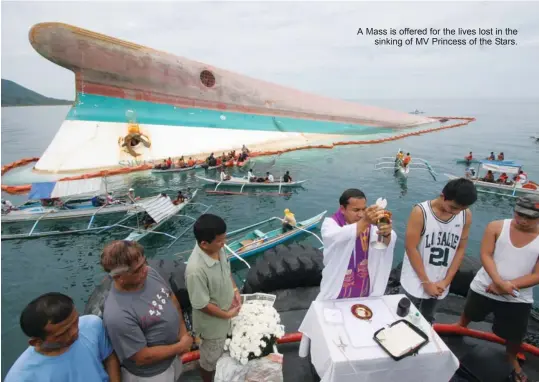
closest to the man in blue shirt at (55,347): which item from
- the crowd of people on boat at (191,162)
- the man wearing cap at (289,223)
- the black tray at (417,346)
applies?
the black tray at (417,346)

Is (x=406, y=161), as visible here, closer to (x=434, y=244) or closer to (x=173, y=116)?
(x=173, y=116)

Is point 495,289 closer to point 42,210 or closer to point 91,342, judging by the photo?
point 91,342

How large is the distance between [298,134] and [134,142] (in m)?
20.2

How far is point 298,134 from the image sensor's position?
37125 millimetres

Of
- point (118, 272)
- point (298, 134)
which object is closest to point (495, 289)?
point (118, 272)

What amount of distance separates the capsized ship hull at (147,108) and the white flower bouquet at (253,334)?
25.8 m

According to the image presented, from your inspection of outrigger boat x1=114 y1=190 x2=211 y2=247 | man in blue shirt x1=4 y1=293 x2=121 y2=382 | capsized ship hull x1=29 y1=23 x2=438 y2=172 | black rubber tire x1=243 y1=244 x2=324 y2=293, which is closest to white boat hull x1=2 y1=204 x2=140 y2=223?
outrigger boat x1=114 y1=190 x2=211 y2=247

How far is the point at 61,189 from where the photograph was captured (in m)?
13.8

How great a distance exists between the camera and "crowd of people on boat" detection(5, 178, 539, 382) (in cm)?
202

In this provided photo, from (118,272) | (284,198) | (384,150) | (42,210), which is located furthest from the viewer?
(384,150)

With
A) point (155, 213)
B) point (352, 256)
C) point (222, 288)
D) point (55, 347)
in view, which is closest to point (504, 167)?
point (352, 256)

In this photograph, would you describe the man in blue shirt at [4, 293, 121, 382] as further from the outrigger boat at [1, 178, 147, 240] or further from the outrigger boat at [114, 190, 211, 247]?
the outrigger boat at [1, 178, 147, 240]

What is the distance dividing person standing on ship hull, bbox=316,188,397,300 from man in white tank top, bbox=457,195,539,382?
1349 millimetres

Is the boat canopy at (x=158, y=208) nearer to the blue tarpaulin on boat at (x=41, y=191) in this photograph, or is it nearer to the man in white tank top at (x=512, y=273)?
the blue tarpaulin on boat at (x=41, y=191)
